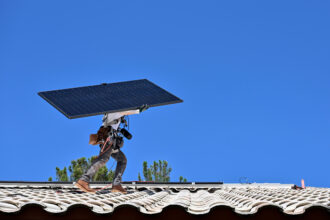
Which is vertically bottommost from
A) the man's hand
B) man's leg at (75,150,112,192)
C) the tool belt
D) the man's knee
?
man's leg at (75,150,112,192)

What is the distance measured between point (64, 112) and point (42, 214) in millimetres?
3570

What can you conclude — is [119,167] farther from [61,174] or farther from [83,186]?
[61,174]

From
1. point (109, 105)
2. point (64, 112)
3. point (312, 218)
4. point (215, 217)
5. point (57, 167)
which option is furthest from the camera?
point (57, 167)

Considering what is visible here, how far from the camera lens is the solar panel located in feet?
28.1

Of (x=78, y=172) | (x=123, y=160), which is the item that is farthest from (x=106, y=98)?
(x=78, y=172)

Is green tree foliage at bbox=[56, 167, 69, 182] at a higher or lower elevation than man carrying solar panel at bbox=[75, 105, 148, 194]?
higher

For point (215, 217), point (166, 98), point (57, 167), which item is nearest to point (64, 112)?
point (166, 98)

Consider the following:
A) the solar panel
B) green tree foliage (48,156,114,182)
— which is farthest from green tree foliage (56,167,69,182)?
the solar panel

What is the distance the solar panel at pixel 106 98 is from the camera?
28.1 ft

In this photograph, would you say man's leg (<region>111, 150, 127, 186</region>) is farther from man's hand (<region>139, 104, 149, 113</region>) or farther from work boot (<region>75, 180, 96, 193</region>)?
man's hand (<region>139, 104, 149, 113</region>)

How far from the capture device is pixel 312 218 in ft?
15.1

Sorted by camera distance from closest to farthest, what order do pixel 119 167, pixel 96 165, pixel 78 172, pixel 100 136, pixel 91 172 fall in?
pixel 91 172 < pixel 96 165 < pixel 100 136 < pixel 119 167 < pixel 78 172

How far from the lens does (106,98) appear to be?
978 centimetres

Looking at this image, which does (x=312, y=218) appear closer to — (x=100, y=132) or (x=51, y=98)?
(x=100, y=132)
